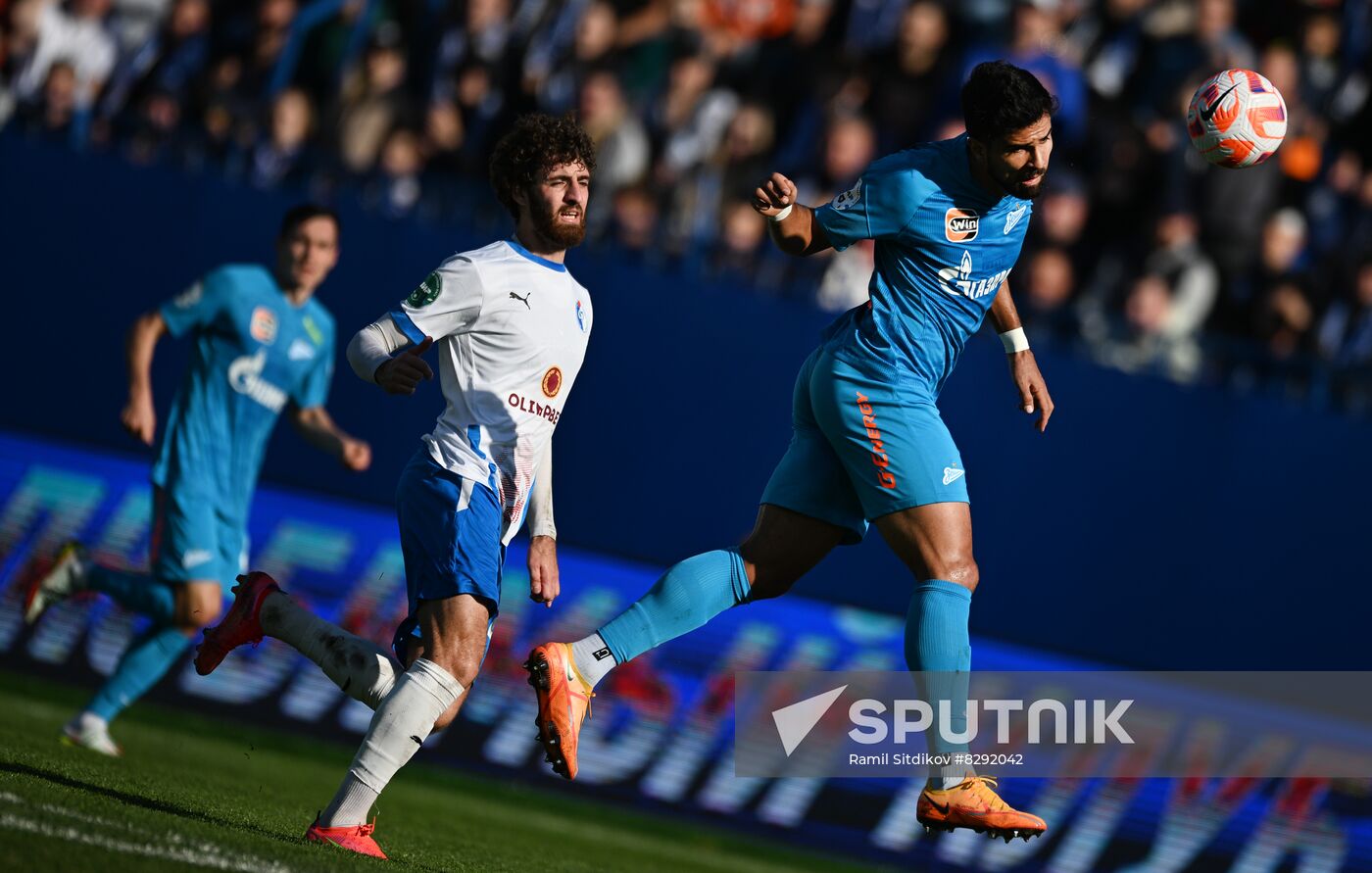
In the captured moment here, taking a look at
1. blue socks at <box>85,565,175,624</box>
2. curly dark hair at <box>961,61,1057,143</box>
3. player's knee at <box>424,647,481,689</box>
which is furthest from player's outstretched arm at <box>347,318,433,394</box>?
blue socks at <box>85,565,175,624</box>

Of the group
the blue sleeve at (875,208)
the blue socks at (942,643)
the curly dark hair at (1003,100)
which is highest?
the curly dark hair at (1003,100)

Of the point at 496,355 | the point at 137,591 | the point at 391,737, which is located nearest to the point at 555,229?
the point at 496,355

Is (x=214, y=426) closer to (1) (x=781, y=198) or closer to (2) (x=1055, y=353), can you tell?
(1) (x=781, y=198)

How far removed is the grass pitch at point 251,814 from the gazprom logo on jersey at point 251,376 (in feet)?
5.02

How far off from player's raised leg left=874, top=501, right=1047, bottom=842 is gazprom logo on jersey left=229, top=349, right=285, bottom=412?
3.29m

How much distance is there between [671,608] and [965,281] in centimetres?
130

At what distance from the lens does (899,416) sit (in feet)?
15.6

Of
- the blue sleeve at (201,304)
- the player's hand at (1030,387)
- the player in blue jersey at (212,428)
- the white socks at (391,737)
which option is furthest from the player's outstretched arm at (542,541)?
the blue sleeve at (201,304)

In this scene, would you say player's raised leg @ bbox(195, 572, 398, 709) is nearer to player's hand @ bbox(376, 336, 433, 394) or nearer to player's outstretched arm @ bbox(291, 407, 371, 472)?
player's hand @ bbox(376, 336, 433, 394)

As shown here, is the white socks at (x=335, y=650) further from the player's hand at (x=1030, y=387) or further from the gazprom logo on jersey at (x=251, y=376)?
the gazprom logo on jersey at (x=251, y=376)

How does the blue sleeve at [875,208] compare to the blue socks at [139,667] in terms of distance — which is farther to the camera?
the blue socks at [139,667]

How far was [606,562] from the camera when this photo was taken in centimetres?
1048

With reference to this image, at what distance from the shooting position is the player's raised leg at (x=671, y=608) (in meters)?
4.50

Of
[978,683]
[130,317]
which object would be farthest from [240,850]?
[130,317]
